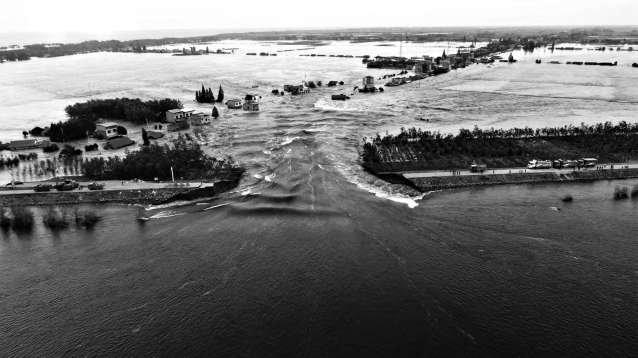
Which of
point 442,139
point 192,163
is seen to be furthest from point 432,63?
point 192,163

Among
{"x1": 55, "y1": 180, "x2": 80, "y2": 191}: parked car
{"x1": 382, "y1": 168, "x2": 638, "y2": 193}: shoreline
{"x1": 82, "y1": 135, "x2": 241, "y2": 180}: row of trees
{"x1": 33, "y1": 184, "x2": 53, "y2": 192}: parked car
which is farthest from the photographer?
{"x1": 82, "y1": 135, "x2": 241, "y2": 180}: row of trees

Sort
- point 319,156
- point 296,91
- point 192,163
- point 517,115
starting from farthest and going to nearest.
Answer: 1. point 296,91
2. point 517,115
3. point 319,156
4. point 192,163

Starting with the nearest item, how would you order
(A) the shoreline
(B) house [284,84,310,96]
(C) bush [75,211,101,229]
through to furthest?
(C) bush [75,211,101,229]
(A) the shoreline
(B) house [284,84,310,96]

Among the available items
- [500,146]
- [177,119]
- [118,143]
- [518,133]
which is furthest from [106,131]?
[518,133]

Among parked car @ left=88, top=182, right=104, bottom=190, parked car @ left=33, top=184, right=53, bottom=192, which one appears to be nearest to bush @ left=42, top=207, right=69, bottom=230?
parked car @ left=88, top=182, right=104, bottom=190

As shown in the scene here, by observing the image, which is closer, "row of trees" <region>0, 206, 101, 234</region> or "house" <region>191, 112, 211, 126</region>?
"row of trees" <region>0, 206, 101, 234</region>

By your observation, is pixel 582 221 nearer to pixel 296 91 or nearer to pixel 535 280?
pixel 535 280

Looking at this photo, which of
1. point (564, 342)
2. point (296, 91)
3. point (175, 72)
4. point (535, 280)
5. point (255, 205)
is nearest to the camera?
point (564, 342)

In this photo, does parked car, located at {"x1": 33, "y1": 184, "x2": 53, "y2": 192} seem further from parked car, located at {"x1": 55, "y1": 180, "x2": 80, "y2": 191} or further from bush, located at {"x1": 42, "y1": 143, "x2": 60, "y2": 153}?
bush, located at {"x1": 42, "y1": 143, "x2": 60, "y2": 153}
